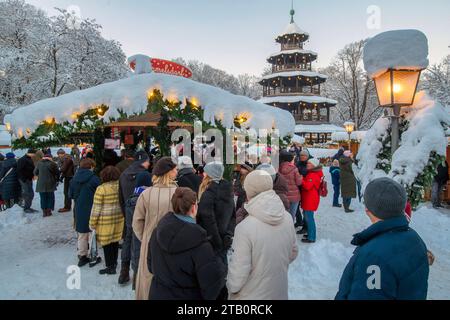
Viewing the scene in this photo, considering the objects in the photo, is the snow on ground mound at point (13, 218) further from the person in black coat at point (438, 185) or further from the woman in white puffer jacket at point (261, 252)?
the person in black coat at point (438, 185)

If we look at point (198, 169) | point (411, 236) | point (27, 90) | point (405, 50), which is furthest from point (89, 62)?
point (411, 236)

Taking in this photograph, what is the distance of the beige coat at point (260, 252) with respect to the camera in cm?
224

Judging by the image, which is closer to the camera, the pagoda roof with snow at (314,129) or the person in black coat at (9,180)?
the person in black coat at (9,180)

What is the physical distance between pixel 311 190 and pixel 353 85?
122 ft

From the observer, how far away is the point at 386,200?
1769 mm

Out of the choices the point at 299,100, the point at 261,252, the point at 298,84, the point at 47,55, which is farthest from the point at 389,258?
the point at 298,84

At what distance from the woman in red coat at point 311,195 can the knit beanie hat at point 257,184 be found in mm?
4046

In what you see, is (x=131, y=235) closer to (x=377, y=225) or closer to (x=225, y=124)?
(x=225, y=124)

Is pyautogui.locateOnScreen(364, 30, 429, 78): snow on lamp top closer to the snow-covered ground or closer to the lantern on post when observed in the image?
the lantern on post

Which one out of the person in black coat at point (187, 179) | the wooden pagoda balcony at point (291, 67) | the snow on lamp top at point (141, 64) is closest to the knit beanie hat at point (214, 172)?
the person in black coat at point (187, 179)

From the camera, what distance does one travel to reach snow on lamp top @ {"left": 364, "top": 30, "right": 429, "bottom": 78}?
350 centimetres

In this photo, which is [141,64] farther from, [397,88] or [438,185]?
[438,185]

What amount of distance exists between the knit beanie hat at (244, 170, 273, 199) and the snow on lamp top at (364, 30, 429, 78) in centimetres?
230

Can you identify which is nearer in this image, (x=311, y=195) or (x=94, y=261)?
(x=94, y=261)
